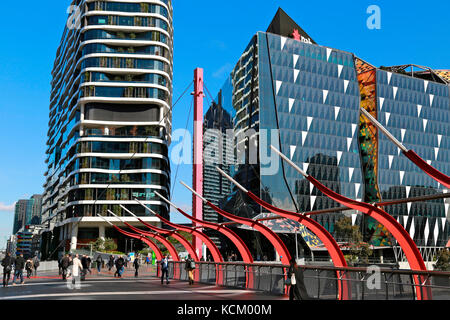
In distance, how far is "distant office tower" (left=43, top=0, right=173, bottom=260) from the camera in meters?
76.8

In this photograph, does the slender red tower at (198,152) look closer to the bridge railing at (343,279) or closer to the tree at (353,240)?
the bridge railing at (343,279)

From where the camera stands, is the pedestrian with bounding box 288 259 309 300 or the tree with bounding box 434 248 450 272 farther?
the tree with bounding box 434 248 450 272

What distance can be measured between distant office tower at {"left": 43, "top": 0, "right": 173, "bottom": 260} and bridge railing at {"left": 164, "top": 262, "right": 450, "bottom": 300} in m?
55.0

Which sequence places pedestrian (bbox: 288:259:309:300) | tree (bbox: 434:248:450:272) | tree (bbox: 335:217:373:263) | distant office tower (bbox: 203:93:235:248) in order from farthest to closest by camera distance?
distant office tower (bbox: 203:93:235:248)
tree (bbox: 335:217:373:263)
tree (bbox: 434:248:450:272)
pedestrian (bbox: 288:259:309:300)

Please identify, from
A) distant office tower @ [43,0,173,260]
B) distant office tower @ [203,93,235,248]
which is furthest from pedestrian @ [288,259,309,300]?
distant office tower @ [203,93,235,248]

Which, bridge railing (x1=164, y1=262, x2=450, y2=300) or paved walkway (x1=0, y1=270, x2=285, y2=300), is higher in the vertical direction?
bridge railing (x1=164, y1=262, x2=450, y2=300)

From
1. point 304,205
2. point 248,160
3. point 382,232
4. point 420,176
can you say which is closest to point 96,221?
point 248,160

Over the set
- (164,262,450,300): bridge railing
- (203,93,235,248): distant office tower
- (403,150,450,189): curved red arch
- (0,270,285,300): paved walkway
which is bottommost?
(0,270,285,300): paved walkway

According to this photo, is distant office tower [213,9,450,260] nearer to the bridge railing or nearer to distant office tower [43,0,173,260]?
distant office tower [43,0,173,260]

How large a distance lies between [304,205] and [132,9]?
42.3 m

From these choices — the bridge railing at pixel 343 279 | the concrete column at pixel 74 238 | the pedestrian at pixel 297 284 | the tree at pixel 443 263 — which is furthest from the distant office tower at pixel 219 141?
the pedestrian at pixel 297 284

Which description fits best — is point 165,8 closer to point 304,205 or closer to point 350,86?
point 350,86

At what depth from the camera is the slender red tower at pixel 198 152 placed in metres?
33.6

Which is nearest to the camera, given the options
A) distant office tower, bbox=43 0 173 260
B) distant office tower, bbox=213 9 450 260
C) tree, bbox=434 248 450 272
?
tree, bbox=434 248 450 272
